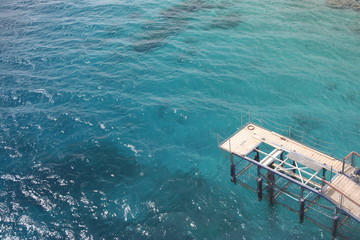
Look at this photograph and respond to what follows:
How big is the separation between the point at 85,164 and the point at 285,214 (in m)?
25.4

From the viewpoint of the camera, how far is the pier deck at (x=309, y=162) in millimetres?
26875

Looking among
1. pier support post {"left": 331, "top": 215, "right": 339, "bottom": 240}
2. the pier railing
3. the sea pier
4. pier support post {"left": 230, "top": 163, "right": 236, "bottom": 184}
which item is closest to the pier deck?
the sea pier

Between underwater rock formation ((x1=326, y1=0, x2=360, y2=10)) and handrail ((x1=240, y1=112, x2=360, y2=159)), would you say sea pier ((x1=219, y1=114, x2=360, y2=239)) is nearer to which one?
handrail ((x1=240, y1=112, x2=360, y2=159))

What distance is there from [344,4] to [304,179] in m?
57.8

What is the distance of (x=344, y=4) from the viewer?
228 feet

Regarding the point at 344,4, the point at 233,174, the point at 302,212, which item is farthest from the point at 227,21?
the point at 302,212

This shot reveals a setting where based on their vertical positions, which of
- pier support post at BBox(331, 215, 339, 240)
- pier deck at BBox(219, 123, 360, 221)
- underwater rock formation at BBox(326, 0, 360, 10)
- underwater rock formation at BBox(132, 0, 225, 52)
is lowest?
pier support post at BBox(331, 215, 339, 240)

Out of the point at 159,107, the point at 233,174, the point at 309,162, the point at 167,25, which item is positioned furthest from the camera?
the point at 167,25

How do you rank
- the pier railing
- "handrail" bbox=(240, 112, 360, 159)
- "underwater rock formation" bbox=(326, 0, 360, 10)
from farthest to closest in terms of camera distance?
"underwater rock formation" bbox=(326, 0, 360, 10), "handrail" bbox=(240, 112, 360, 159), the pier railing

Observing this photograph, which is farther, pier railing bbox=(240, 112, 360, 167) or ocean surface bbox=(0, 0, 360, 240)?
pier railing bbox=(240, 112, 360, 167)

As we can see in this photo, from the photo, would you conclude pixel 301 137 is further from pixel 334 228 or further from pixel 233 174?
pixel 334 228

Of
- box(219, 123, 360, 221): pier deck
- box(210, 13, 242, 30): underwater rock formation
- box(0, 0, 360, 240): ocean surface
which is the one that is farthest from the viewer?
box(210, 13, 242, 30): underwater rock formation

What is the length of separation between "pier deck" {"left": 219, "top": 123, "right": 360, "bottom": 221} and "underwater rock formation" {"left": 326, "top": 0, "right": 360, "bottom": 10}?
2014 inches

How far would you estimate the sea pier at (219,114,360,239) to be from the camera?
27.3 meters
